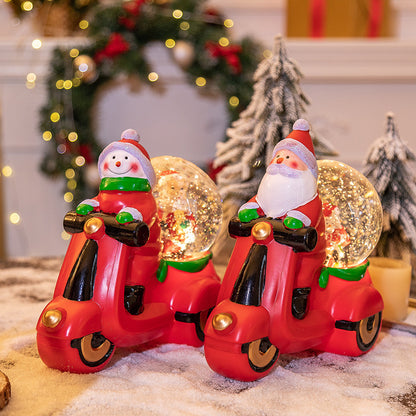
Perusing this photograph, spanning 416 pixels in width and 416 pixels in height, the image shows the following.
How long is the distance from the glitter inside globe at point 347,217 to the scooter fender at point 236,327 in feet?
0.89

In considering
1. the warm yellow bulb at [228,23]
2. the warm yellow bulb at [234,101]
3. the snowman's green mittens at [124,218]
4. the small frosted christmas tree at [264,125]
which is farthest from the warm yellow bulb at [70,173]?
the snowman's green mittens at [124,218]

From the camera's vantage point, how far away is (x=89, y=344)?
38.3 inches

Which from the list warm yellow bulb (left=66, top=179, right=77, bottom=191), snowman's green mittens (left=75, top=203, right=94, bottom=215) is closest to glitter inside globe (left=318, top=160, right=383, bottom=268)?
snowman's green mittens (left=75, top=203, right=94, bottom=215)

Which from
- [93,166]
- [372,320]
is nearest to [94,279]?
[372,320]

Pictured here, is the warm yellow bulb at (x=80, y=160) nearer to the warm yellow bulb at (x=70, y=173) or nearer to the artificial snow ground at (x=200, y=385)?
the warm yellow bulb at (x=70, y=173)

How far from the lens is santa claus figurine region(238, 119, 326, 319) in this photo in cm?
99

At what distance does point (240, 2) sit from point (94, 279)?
207cm

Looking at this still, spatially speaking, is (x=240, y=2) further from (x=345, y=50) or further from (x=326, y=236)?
(x=326, y=236)

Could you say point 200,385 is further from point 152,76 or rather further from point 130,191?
point 152,76

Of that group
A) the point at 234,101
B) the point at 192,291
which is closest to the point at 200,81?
the point at 234,101

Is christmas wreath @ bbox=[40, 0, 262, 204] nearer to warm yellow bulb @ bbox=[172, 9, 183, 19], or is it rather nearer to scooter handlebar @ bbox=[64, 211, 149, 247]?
warm yellow bulb @ bbox=[172, 9, 183, 19]

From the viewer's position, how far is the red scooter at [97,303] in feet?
3.10

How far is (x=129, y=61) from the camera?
93.1 inches

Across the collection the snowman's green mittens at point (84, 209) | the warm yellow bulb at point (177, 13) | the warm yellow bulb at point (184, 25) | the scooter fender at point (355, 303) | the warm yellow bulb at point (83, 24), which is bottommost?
the scooter fender at point (355, 303)
